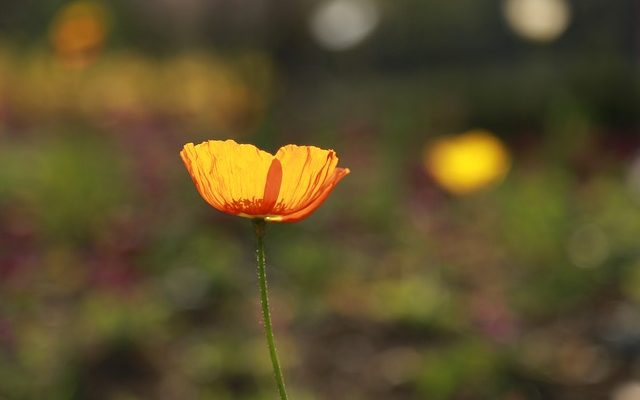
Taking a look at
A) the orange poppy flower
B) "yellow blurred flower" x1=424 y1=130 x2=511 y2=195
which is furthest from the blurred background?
the orange poppy flower

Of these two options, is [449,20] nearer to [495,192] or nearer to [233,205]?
[495,192]

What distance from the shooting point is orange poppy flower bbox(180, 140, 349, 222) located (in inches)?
52.7

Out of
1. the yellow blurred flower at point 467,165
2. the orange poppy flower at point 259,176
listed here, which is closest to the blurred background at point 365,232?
the yellow blurred flower at point 467,165

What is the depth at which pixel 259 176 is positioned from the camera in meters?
1.36

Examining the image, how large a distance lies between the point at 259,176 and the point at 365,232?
3.38m

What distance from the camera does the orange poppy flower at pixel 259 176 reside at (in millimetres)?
1340

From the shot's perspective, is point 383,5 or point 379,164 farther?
point 383,5

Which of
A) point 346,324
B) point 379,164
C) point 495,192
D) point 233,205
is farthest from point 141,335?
point 379,164

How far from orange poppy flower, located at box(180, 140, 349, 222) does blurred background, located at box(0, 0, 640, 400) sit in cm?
147

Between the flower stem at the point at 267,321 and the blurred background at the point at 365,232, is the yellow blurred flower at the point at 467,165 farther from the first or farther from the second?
the flower stem at the point at 267,321

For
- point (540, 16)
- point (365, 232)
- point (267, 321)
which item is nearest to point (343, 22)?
point (365, 232)

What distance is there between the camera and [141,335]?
319cm

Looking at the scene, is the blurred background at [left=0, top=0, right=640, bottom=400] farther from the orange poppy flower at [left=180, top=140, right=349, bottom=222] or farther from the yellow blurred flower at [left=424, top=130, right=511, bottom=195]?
the orange poppy flower at [left=180, top=140, right=349, bottom=222]

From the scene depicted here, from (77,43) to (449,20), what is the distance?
4.28 meters
